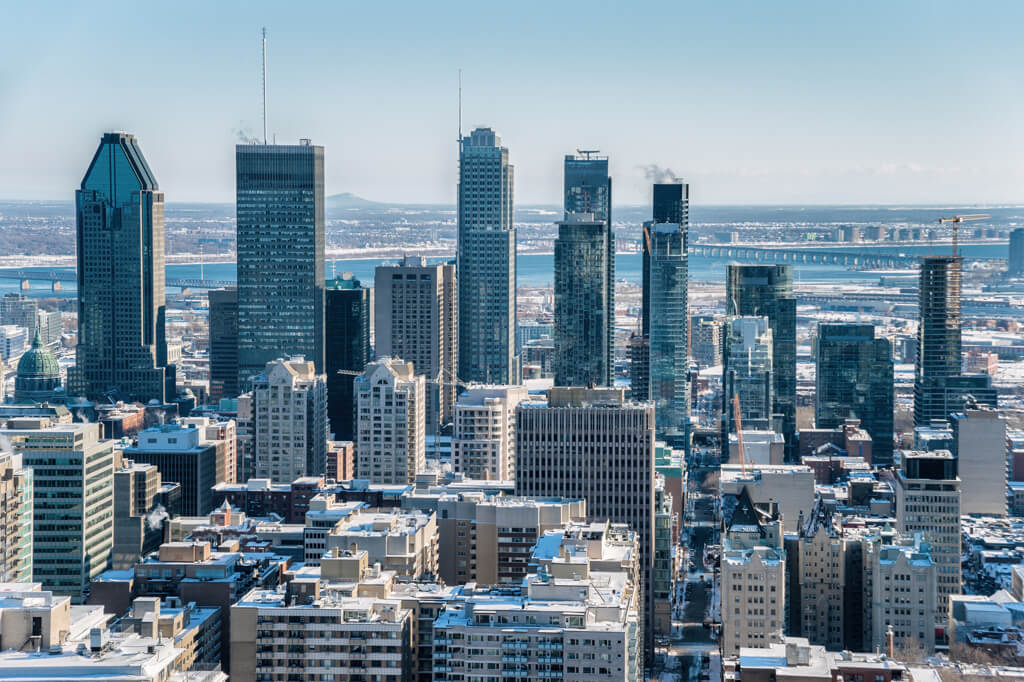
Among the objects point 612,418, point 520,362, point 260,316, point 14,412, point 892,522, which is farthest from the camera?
point 520,362

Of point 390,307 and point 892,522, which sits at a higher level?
point 390,307

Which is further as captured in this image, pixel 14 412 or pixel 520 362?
pixel 520 362

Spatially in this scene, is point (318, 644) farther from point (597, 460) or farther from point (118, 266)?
point (118, 266)

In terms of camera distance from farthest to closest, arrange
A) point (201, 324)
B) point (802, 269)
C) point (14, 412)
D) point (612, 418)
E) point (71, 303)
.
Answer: point (802, 269) → point (201, 324) → point (71, 303) → point (14, 412) → point (612, 418)

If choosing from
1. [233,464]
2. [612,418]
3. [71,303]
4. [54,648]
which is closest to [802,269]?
[71,303]

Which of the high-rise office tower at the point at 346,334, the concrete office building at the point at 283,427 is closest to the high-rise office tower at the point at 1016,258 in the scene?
the high-rise office tower at the point at 346,334

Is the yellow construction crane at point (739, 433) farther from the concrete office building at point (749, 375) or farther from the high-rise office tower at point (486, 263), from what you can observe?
the high-rise office tower at point (486, 263)

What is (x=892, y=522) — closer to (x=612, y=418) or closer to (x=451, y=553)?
(x=612, y=418)
